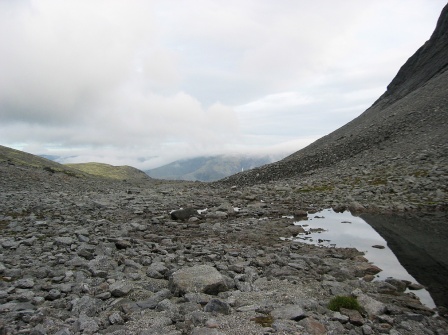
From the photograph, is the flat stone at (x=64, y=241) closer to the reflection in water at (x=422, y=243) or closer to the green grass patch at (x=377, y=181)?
the reflection in water at (x=422, y=243)

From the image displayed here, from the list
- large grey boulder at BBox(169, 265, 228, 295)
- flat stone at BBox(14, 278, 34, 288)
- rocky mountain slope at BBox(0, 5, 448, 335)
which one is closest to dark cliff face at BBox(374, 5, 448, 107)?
rocky mountain slope at BBox(0, 5, 448, 335)

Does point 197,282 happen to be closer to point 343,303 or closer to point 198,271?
point 198,271

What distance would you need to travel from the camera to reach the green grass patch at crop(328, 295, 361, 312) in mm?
8938

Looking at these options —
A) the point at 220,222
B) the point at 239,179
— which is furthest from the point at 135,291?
the point at 239,179

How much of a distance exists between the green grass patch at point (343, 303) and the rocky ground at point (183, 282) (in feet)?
0.70

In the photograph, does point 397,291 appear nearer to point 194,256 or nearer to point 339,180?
point 194,256

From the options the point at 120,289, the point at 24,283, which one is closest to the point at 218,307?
the point at 120,289

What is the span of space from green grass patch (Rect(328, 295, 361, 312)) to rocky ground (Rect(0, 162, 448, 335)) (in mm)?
212

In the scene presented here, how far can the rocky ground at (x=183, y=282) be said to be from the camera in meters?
7.86

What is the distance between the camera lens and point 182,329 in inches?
297

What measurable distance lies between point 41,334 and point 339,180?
33310 mm

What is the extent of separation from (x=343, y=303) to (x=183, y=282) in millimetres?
4732

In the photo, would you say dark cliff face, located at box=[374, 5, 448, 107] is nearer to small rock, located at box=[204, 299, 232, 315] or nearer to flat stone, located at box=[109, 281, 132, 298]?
small rock, located at box=[204, 299, 232, 315]

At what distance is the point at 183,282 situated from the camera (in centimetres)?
995
